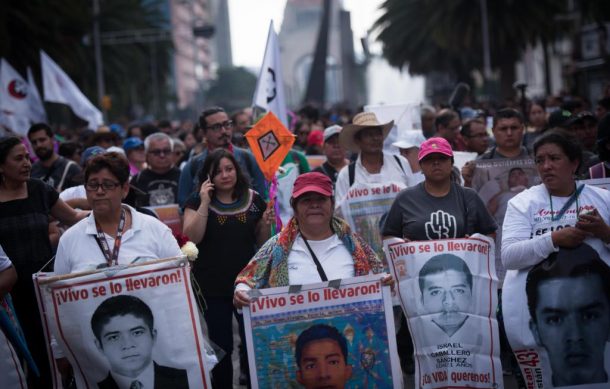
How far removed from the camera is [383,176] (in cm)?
784

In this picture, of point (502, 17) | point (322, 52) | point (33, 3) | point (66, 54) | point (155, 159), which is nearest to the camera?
point (155, 159)

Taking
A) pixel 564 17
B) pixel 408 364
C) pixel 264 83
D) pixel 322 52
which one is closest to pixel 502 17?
pixel 564 17

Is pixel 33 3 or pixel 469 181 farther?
pixel 33 3

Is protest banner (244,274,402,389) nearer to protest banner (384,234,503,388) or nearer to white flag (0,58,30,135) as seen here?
protest banner (384,234,503,388)

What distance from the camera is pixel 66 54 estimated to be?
32.3 m

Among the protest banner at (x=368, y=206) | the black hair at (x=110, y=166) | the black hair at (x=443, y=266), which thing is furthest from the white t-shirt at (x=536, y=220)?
the protest banner at (x=368, y=206)

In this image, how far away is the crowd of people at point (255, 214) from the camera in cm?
541

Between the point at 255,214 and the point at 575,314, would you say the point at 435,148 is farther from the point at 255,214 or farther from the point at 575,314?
the point at 575,314

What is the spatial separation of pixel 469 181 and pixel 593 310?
262 cm

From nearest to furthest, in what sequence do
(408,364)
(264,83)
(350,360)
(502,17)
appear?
(350,360) → (408,364) → (264,83) → (502,17)

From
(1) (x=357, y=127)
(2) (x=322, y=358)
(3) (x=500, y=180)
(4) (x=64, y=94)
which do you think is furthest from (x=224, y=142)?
(4) (x=64, y=94)

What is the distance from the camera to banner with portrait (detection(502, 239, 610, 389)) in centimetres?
533

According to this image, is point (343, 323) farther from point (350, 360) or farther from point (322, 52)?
point (322, 52)

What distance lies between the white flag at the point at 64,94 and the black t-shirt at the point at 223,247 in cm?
1082
